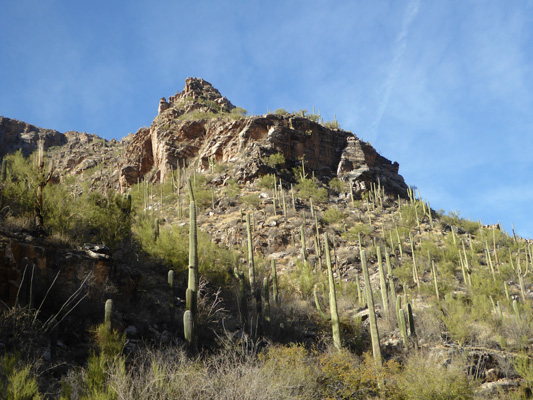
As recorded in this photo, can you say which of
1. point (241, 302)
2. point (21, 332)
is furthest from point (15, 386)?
point (241, 302)

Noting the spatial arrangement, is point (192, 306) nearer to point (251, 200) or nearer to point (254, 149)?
point (251, 200)

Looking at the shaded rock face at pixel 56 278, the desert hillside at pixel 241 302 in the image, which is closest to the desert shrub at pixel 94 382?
the desert hillside at pixel 241 302

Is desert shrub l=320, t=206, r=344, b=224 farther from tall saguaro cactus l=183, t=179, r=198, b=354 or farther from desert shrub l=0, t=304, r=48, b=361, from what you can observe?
desert shrub l=0, t=304, r=48, b=361

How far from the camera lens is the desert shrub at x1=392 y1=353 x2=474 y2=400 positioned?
9.24 m

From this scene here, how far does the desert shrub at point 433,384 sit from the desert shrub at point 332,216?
17656 millimetres

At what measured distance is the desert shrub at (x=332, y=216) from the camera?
91.0ft

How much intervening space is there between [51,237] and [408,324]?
1204 cm

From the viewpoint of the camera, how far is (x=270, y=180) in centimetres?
3338

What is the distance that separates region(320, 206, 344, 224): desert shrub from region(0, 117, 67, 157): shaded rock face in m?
47.7

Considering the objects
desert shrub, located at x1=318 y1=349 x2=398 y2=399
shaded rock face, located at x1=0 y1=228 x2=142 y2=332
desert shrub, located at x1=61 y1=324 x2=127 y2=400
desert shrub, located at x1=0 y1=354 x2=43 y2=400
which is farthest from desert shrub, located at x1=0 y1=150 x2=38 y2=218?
desert shrub, located at x1=318 y1=349 x2=398 y2=399

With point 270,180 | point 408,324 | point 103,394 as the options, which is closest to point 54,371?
point 103,394

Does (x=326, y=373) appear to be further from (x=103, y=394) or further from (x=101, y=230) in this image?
(x=101, y=230)

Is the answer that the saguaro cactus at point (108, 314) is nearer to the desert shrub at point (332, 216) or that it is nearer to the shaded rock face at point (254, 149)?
the desert shrub at point (332, 216)

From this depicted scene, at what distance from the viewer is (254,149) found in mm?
37250
